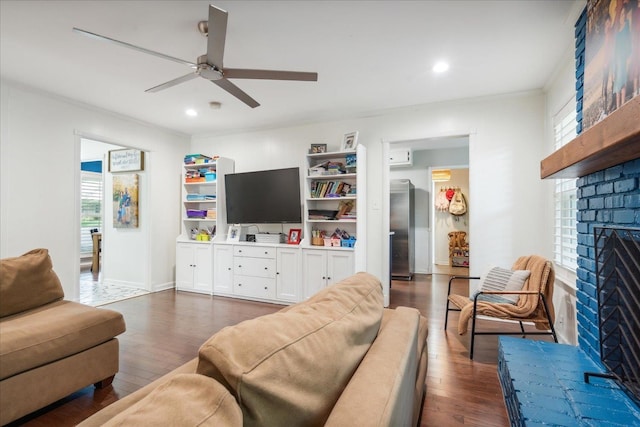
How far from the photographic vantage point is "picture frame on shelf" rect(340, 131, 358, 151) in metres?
4.05

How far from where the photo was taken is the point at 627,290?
1.49 metres

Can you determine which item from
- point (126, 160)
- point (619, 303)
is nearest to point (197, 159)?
point (126, 160)

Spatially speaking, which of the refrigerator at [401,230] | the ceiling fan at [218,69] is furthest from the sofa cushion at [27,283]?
the refrigerator at [401,230]

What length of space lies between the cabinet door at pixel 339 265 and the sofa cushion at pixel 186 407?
11.0ft

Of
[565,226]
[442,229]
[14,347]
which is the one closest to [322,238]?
[565,226]

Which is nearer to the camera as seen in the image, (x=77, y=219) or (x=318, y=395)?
(x=318, y=395)

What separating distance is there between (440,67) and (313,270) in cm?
272

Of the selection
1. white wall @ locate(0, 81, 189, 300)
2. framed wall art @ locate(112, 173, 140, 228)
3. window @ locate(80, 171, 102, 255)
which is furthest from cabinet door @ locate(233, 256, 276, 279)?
window @ locate(80, 171, 102, 255)

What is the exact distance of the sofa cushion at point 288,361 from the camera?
63 cm

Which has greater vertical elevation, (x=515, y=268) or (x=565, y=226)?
(x=565, y=226)

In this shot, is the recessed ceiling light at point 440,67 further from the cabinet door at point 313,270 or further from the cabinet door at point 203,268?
the cabinet door at point 203,268

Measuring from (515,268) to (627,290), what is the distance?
5.54ft

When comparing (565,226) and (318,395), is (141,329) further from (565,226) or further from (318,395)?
(565,226)

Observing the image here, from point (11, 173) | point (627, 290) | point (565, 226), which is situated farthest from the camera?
point (11, 173)
